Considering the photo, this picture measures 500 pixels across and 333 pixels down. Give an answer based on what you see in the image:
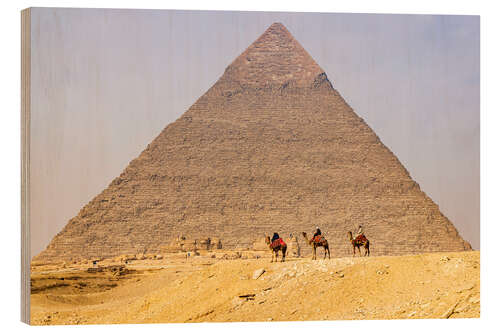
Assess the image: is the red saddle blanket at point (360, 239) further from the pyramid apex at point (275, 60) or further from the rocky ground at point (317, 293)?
the pyramid apex at point (275, 60)

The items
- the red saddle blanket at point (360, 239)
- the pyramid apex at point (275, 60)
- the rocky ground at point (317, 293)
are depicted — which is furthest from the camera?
A: the pyramid apex at point (275, 60)

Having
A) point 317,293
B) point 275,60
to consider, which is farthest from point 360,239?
point 275,60

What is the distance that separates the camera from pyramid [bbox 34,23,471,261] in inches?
3078

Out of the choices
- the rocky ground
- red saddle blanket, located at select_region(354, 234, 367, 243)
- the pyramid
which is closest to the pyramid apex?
the pyramid

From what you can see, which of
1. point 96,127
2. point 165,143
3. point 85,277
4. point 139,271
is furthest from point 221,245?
point 96,127

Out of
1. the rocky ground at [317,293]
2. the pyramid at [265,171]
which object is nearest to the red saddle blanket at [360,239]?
the rocky ground at [317,293]

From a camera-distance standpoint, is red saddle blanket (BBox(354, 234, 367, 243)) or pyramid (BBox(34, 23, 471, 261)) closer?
red saddle blanket (BBox(354, 234, 367, 243))

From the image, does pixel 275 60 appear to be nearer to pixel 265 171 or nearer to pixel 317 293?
pixel 265 171

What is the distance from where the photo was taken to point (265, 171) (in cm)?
8669

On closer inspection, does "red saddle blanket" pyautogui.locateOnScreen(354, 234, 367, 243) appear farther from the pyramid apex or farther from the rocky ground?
the pyramid apex

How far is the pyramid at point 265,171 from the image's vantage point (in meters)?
78.2

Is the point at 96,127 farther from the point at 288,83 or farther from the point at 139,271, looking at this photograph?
the point at 288,83

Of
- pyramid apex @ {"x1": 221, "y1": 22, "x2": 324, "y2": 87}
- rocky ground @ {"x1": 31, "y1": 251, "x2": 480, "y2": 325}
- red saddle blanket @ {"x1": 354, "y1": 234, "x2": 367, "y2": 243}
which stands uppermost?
pyramid apex @ {"x1": 221, "y1": 22, "x2": 324, "y2": 87}

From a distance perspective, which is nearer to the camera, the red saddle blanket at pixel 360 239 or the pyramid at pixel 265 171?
the red saddle blanket at pixel 360 239
